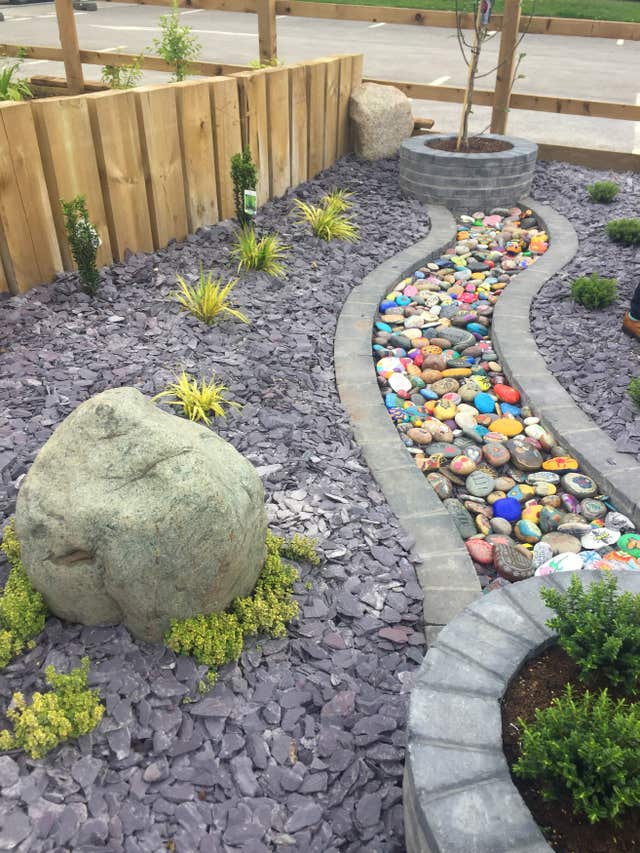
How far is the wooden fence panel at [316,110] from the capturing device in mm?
6613

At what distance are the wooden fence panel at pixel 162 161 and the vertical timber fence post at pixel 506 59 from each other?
3936 mm

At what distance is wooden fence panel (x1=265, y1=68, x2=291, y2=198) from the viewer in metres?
6.04

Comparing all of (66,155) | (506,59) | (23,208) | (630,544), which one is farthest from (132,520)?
(506,59)

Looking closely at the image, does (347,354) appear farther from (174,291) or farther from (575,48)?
(575,48)

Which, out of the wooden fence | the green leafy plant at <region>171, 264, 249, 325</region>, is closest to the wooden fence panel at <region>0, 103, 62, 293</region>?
the wooden fence

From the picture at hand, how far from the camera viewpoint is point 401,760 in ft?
7.02

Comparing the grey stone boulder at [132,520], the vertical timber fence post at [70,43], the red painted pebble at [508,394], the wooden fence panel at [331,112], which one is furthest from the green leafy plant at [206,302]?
the vertical timber fence post at [70,43]

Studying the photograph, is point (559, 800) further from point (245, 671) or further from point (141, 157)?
point (141, 157)

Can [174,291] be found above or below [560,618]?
below

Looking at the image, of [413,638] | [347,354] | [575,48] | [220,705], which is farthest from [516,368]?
[575,48]

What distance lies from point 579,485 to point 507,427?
586 mm

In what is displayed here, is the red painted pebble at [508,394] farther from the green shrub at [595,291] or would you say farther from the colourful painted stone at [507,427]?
the green shrub at [595,291]

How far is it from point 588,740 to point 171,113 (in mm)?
4785

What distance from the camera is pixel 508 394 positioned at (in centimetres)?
414
